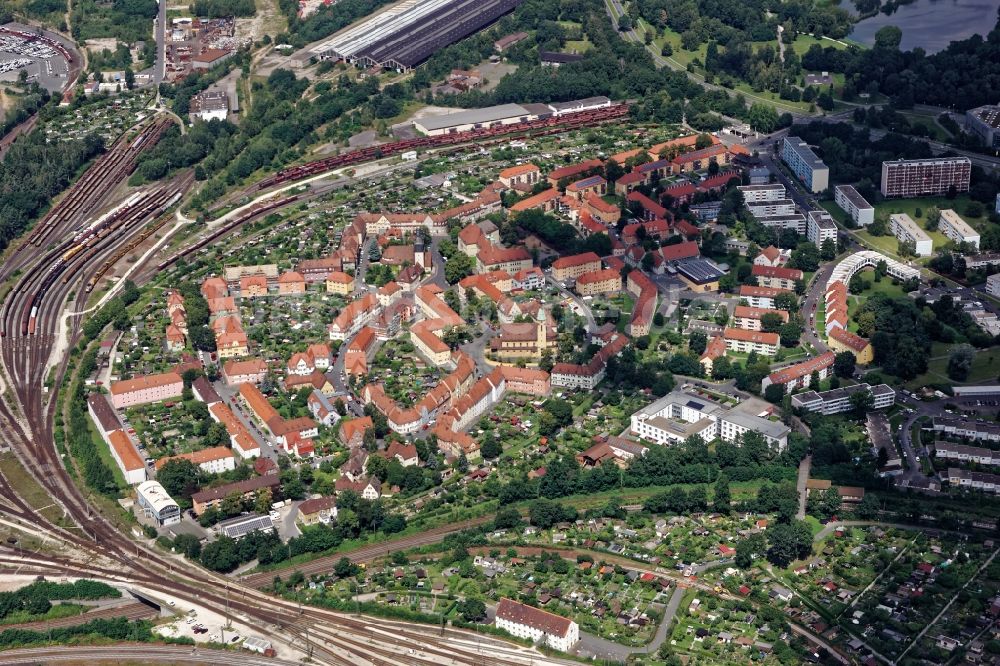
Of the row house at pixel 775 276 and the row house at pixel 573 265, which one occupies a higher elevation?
the row house at pixel 573 265

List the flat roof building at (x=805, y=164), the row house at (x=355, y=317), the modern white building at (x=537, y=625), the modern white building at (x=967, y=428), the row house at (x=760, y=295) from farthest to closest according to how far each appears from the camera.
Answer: the flat roof building at (x=805, y=164), the row house at (x=760, y=295), the row house at (x=355, y=317), the modern white building at (x=967, y=428), the modern white building at (x=537, y=625)

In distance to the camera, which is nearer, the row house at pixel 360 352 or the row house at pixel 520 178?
the row house at pixel 360 352

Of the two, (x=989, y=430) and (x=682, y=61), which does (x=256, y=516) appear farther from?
(x=682, y=61)

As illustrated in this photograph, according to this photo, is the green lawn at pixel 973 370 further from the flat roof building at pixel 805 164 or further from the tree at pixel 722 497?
the flat roof building at pixel 805 164

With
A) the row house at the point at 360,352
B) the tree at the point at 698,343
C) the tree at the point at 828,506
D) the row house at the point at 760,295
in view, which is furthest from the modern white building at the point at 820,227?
the tree at the point at 828,506

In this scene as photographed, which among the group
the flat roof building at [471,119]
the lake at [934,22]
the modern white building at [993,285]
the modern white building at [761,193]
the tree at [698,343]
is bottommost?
the modern white building at [993,285]

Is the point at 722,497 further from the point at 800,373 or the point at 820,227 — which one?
the point at 820,227

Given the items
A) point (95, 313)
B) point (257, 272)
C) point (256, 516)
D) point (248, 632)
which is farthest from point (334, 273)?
point (248, 632)

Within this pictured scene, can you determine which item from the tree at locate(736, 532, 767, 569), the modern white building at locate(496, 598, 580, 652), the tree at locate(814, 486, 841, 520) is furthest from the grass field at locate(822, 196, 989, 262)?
the modern white building at locate(496, 598, 580, 652)
